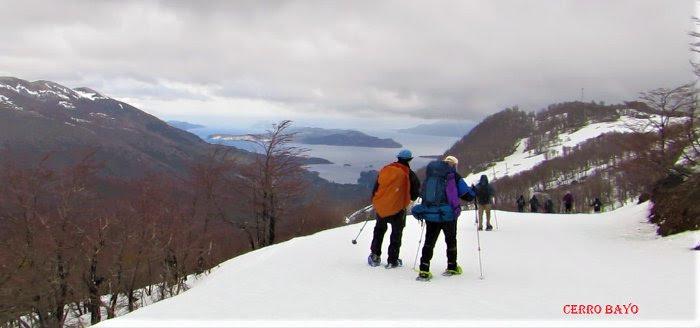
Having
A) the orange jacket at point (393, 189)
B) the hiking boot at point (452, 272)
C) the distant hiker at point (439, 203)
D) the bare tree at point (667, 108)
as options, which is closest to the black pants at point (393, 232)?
the orange jacket at point (393, 189)

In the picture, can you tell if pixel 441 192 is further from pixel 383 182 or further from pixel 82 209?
pixel 82 209

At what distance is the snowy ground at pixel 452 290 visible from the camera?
6473 millimetres

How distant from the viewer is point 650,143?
813 inches

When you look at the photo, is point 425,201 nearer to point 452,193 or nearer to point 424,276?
point 452,193

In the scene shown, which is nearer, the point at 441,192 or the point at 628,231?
the point at 441,192

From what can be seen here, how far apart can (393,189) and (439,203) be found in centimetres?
123

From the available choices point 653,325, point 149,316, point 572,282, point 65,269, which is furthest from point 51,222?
point 653,325

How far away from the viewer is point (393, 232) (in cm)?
952

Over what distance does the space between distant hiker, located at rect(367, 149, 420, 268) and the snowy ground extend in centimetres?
75

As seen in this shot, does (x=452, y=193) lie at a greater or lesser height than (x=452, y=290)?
greater

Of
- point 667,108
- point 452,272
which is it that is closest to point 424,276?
point 452,272

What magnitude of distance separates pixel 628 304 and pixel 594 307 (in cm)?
57

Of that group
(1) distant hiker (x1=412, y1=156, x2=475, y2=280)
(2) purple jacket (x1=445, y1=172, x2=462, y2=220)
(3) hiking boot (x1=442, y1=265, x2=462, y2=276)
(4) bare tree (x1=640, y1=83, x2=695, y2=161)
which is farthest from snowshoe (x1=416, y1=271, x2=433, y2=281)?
(4) bare tree (x1=640, y1=83, x2=695, y2=161)

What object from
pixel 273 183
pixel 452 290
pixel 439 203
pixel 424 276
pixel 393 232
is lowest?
pixel 452 290
